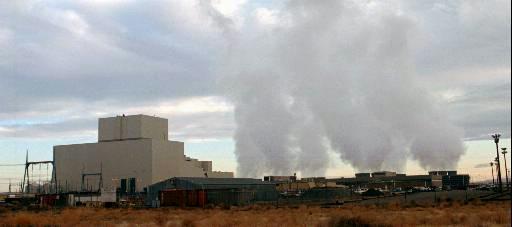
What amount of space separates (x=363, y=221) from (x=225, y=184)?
247 ft

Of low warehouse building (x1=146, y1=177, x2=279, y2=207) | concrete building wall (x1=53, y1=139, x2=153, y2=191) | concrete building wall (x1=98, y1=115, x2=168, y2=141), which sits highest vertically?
concrete building wall (x1=98, y1=115, x2=168, y2=141)

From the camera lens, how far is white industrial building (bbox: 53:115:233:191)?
13725 cm

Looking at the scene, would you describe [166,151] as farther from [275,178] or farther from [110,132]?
[275,178]

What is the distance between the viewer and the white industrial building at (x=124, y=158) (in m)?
137

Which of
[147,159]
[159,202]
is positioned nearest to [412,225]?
[159,202]

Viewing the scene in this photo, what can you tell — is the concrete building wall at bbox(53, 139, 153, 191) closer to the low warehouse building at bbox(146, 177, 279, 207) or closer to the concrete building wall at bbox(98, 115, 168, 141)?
the concrete building wall at bbox(98, 115, 168, 141)

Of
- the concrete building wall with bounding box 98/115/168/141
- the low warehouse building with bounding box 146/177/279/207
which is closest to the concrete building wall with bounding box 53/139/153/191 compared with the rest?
the concrete building wall with bounding box 98/115/168/141

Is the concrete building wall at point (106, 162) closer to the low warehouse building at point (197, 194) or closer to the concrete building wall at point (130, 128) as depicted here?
the concrete building wall at point (130, 128)

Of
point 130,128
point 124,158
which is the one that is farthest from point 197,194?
point 130,128

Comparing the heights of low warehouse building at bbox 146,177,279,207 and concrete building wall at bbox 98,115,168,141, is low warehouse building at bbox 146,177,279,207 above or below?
below

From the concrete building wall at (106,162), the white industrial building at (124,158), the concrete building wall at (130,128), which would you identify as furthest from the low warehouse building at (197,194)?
the concrete building wall at (130,128)

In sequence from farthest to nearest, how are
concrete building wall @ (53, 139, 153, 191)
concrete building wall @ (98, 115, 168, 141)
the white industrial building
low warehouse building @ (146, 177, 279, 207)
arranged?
concrete building wall @ (98, 115, 168, 141), the white industrial building, concrete building wall @ (53, 139, 153, 191), low warehouse building @ (146, 177, 279, 207)

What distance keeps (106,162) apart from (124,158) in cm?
565

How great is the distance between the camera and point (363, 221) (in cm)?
2931
